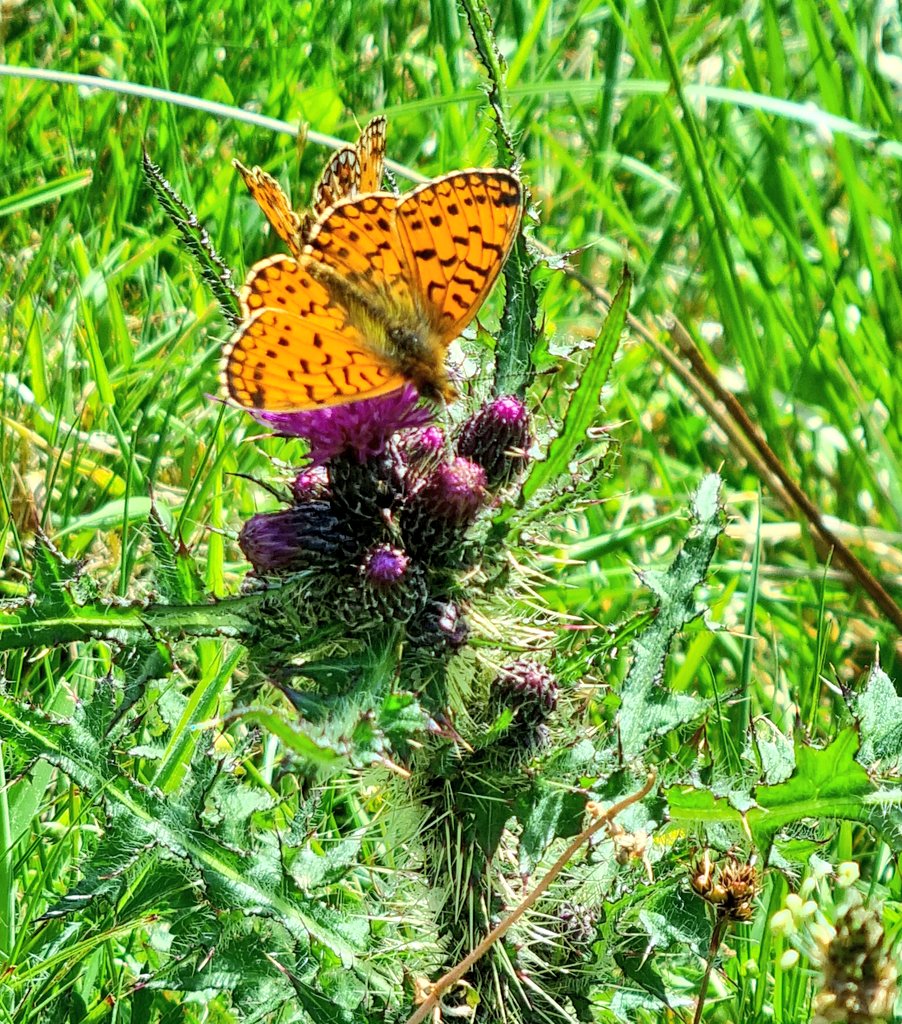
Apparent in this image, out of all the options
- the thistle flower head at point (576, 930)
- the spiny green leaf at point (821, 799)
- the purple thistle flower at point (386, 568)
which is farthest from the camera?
the thistle flower head at point (576, 930)

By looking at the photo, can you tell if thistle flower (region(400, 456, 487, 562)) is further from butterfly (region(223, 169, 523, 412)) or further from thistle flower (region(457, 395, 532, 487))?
butterfly (region(223, 169, 523, 412))

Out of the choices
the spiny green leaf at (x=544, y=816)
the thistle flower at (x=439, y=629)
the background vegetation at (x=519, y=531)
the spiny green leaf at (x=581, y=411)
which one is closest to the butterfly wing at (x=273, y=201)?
the background vegetation at (x=519, y=531)

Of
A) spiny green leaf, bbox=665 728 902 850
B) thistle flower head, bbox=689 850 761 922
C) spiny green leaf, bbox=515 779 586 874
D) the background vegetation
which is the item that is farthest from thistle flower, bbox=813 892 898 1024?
spiny green leaf, bbox=515 779 586 874

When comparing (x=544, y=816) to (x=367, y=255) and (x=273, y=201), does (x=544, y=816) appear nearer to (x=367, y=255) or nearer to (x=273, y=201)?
(x=367, y=255)

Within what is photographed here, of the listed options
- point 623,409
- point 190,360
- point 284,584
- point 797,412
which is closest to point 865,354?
point 797,412

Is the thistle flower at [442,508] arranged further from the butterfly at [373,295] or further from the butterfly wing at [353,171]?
the butterfly wing at [353,171]

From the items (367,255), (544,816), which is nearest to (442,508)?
(367,255)

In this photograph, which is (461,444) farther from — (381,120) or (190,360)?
(190,360)
